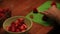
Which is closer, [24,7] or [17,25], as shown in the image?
[17,25]

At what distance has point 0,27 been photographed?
3.28 feet

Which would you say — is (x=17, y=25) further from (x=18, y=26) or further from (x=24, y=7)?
(x=24, y=7)

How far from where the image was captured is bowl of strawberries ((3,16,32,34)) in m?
0.90

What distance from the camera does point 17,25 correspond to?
36.4 inches

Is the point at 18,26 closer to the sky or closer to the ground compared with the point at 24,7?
closer to the ground

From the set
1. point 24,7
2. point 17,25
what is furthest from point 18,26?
point 24,7

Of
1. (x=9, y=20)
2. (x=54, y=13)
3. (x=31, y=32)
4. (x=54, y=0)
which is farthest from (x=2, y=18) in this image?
(x=54, y=0)

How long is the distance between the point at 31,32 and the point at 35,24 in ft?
0.25

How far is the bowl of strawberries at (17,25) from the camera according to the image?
2.94 feet

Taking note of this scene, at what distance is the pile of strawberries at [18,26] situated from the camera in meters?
0.90

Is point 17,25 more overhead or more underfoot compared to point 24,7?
more underfoot

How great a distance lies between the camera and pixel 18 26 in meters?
0.92

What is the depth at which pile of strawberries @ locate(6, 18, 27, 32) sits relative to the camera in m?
0.90

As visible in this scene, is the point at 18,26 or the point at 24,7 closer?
the point at 18,26
